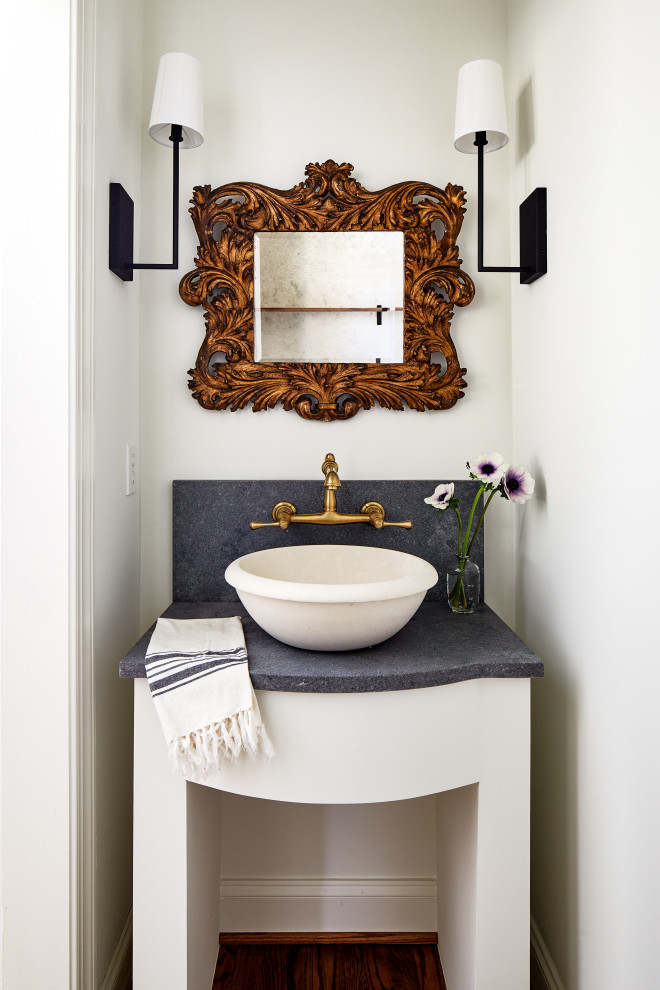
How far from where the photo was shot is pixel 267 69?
1.60m

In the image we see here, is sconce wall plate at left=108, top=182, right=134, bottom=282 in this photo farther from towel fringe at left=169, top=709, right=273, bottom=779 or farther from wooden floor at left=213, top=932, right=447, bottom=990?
wooden floor at left=213, top=932, right=447, bottom=990

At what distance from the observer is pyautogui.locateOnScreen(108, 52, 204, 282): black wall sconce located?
1.36 metres

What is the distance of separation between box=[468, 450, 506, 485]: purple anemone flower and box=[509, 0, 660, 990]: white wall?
92 millimetres

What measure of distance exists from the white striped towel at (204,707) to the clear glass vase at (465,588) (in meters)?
0.54

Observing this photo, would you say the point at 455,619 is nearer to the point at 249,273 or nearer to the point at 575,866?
the point at 575,866

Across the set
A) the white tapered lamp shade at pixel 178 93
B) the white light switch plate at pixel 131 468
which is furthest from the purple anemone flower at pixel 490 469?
the white tapered lamp shade at pixel 178 93

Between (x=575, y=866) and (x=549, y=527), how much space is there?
2.07 ft

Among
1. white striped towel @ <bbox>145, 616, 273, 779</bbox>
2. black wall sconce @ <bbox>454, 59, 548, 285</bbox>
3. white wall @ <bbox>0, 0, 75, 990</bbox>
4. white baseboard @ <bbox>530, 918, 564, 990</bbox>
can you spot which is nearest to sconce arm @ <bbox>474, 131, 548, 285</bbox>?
black wall sconce @ <bbox>454, 59, 548, 285</bbox>

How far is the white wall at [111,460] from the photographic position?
49.6 inches

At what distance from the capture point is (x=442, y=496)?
146cm

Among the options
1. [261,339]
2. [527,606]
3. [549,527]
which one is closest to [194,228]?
[261,339]

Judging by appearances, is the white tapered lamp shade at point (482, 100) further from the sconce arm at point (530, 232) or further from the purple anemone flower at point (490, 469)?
the purple anemone flower at point (490, 469)

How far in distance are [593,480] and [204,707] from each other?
745mm

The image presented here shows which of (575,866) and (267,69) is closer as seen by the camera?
(575,866)
